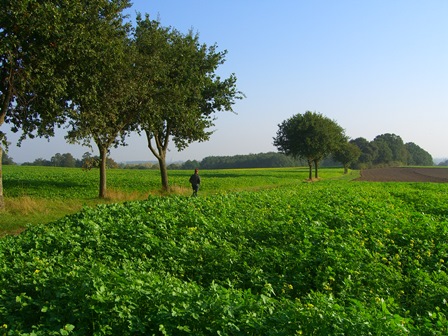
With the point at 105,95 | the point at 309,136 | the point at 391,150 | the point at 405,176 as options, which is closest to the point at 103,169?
the point at 105,95

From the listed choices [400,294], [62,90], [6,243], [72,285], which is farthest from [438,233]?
[62,90]

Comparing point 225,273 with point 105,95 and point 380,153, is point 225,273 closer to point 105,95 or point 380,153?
point 105,95

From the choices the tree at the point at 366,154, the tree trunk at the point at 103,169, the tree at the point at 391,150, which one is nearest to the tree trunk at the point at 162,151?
the tree trunk at the point at 103,169

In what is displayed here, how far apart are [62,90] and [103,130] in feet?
22.9

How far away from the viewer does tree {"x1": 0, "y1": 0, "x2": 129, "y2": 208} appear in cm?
1650

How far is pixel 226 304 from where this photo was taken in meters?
5.82

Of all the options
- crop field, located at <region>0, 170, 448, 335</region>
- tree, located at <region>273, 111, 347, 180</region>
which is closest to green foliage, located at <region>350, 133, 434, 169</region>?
tree, located at <region>273, 111, 347, 180</region>

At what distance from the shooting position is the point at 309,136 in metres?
62.7

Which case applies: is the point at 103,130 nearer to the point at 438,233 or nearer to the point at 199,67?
the point at 199,67

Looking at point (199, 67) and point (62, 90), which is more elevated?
point (199, 67)

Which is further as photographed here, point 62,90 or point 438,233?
point 62,90

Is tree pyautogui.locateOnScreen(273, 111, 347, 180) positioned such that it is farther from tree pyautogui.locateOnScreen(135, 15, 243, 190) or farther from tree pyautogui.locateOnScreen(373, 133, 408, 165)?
tree pyautogui.locateOnScreen(373, 133, 408, 165)

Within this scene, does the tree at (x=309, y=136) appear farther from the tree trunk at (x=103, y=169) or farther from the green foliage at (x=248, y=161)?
the green foliage at (x=248, y=161)

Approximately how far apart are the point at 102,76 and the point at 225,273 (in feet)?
55.6
